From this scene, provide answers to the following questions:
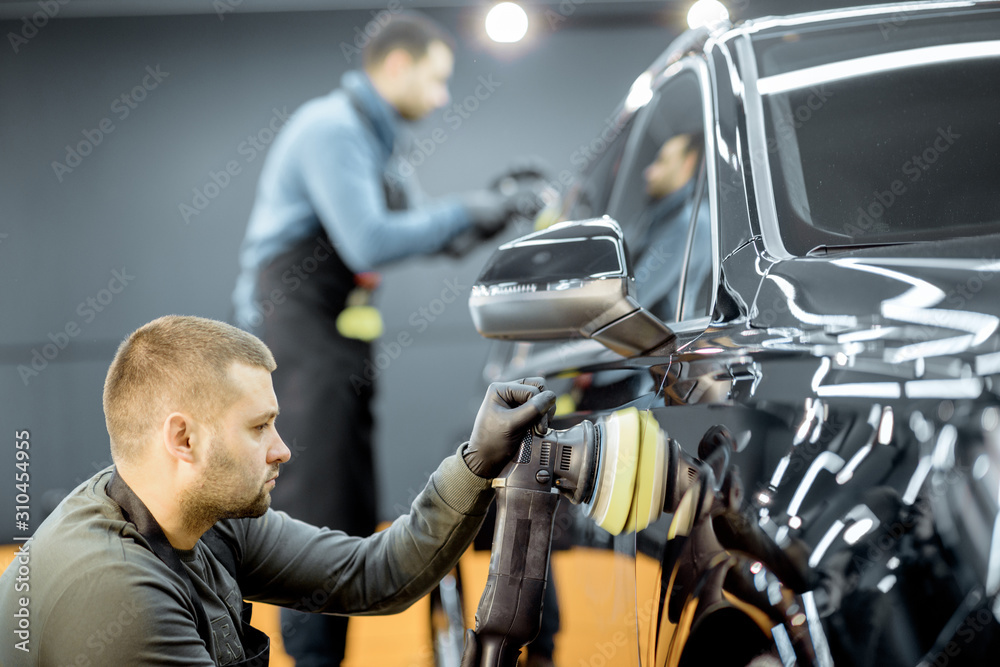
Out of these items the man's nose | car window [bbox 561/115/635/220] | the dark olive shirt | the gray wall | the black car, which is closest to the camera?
the black car

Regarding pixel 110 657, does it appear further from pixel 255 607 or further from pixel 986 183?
pixel 255 607

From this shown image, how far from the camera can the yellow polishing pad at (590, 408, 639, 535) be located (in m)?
1.15

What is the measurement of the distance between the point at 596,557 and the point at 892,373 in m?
0.62

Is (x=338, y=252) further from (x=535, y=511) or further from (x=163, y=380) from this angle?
(x=535, y=511)

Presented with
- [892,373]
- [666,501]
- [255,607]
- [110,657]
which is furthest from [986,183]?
[255,607]

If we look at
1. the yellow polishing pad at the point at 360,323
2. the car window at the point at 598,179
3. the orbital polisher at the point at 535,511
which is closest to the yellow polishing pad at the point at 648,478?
the orbital polisher at the point at 535,511

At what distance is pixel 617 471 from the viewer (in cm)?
116

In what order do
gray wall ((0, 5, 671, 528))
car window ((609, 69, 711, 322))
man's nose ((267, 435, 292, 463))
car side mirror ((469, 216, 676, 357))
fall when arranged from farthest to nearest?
gray wall ((0, 5, 671, 528)) → car window ((609, 69, 711, 322)) → man's nose ((267, 435, 292, 463)) → car side mirror ((469, 216, 676, 357))

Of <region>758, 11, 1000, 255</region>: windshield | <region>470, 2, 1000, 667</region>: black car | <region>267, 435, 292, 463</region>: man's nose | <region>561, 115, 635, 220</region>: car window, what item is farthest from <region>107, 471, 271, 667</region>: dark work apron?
<region>561, 115, 635, 220</region>: car window

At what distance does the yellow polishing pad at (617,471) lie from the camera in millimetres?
1148

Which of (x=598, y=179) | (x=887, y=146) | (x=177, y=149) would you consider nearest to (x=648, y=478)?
(x=887, y=146)

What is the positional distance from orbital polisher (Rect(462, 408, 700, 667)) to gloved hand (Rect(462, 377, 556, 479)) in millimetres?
45

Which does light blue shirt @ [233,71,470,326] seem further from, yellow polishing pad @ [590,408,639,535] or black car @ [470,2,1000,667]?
yellow polishing pad @ [590,408,639,535]

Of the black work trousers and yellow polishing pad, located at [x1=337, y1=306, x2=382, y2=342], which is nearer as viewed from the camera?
the black work trousers
